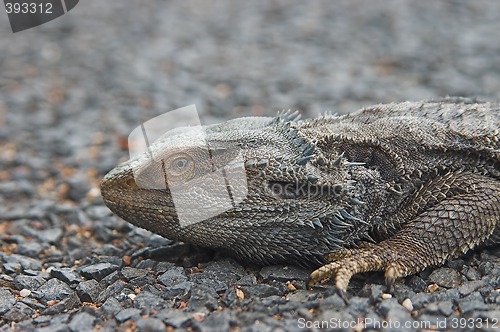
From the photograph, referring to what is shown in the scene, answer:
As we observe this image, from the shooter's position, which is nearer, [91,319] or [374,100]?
[91,319]

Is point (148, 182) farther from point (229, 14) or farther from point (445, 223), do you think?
point (229, 14)

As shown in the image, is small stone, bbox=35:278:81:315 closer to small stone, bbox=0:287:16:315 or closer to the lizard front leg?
small stone, bbox=0:287:16:315

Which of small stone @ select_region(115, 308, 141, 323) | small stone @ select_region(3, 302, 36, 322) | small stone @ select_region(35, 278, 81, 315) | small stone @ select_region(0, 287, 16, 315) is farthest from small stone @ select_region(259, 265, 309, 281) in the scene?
small stone @ select_region(0, 287, 16, 315)

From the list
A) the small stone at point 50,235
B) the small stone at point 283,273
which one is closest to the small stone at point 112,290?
the small stone at point 283,273

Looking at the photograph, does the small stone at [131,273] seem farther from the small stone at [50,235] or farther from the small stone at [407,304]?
the small stone at [407,304]

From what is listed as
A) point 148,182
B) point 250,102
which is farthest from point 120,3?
point 148,182

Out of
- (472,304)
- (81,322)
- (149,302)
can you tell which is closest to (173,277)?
(149,302)
